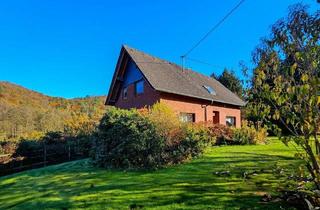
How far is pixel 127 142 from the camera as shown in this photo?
11.6 m

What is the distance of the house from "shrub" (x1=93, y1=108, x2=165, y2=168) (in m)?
5.57

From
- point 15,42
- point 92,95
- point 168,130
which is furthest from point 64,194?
point 92,95

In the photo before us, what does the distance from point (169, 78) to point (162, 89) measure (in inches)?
122

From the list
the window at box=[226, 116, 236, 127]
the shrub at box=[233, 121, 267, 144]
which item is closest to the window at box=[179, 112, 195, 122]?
→ the shrub at box=[233, 121, 267, 144]

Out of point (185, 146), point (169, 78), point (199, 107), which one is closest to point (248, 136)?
point (199, 107)

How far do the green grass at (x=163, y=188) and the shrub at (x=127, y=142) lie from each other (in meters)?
0.82

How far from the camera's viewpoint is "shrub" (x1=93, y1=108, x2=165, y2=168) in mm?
11047

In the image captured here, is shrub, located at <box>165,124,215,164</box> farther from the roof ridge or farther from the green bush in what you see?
the roof ridge

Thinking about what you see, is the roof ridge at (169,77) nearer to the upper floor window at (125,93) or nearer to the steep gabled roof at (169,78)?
the steep gabled roof at (169,78)

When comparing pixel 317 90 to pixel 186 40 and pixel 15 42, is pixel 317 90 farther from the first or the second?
pixel 15 42

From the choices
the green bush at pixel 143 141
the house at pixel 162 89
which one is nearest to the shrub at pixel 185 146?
the green bush at pixel 143 141

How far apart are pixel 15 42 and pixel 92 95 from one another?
30.3 meters

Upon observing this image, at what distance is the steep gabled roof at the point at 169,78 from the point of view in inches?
754

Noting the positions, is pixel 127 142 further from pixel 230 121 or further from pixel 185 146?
pixel 230 121
